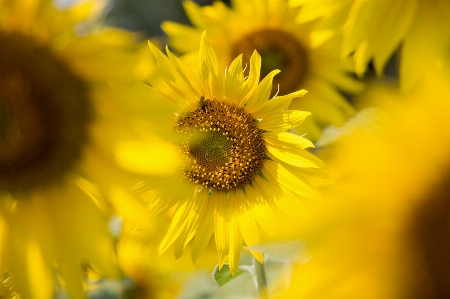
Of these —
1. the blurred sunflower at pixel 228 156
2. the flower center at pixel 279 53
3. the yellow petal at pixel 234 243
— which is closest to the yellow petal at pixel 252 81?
the blurred sunflower at pixel 228 156

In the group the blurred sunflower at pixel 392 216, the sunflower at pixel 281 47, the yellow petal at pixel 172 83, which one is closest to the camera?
the blurred sunflower at pixel 392 216

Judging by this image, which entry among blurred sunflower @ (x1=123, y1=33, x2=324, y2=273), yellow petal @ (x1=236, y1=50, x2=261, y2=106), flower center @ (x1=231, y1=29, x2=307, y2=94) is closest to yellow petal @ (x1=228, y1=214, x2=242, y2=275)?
blurred sunflower @ (x1=123, y1=33, x2=324, y2=273)

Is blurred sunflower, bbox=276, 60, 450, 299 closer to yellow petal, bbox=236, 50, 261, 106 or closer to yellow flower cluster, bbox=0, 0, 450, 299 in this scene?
yellow flower cluster, bbox=0, 0, 450, 299

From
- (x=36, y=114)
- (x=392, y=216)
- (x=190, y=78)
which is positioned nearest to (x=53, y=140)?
(x=36, y=114)

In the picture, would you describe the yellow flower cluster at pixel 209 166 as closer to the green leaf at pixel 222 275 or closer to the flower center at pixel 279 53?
the green leaf at pixel 222 275

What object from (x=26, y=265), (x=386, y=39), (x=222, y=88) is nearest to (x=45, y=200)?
(x=26, y=265)

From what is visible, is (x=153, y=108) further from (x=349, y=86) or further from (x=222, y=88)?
(x=349, y=86)
